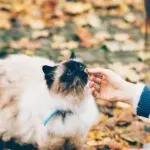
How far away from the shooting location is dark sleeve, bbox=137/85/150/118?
5.93 ft

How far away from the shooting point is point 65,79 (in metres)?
1.77

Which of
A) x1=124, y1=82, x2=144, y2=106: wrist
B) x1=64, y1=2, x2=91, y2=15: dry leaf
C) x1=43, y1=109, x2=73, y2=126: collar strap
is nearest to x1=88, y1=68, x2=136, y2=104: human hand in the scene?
x1=124, y1=82, x2=144, y2=106: wrist

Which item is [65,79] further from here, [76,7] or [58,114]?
[76,7]

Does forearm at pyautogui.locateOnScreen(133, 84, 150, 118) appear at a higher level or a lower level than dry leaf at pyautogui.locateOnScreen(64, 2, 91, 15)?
lower

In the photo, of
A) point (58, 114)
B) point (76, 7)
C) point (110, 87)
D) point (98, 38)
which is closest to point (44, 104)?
point (58, 114)

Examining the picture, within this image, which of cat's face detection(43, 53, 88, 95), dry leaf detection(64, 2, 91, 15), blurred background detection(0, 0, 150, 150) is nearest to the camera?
cat's face detection(43, 53, 88, 95)

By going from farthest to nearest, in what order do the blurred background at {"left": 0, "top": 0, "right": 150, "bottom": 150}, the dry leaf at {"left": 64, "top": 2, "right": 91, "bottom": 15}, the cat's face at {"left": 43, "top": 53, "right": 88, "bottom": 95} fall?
1. the dry leaf at {"left": 64, "top": 2, "right": 91, "bottom": 15}
2. the blurred background at {"left": 0, "top": 0, "right": 150, "bottom": 150}
3. the cat's face at {"left": 43, "top": 53, "right": 88, "bottom": 95}

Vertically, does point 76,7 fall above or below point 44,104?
above

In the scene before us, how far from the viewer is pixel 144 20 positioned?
214cm

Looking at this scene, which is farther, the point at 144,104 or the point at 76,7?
the point at 76,7

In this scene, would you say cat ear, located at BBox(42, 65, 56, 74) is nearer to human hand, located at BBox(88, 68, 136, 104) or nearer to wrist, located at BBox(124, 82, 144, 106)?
human hand, located at BBox(88, 68, 136, 104)

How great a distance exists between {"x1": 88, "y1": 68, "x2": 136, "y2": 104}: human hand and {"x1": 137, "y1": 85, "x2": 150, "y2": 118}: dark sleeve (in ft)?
0.17

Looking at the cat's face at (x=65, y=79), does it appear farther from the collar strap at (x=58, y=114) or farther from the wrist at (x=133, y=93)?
the wrist at (x=133, y=93)

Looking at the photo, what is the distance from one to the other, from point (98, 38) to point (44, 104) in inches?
17.1
